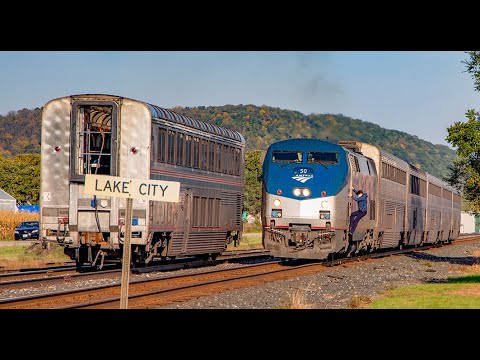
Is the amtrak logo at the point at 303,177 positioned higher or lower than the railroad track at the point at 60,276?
higher

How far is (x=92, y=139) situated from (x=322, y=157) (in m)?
7.67

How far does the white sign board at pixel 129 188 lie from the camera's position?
35.9 feet

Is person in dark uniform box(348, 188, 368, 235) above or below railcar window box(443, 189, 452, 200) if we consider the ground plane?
below

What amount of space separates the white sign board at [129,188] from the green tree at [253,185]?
84643 mm

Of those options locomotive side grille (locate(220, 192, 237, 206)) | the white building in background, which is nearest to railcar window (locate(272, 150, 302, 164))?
locomotive side grille (locate(220, 192, 237, 206))

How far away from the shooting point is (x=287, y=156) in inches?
1036

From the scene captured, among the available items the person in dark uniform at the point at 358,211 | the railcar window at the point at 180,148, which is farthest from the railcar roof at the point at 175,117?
the person in dark uniform at the point at 358,211

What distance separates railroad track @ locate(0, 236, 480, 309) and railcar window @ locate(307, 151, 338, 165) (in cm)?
337

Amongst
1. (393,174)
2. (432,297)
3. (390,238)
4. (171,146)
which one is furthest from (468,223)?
(432,297)

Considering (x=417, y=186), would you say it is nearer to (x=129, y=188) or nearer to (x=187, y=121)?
(x=187, y=121)

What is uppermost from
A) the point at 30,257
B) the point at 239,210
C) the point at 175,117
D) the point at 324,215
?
the point at 175,117

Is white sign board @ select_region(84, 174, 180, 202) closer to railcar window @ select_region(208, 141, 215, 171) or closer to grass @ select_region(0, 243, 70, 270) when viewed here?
railcar window @ select_region(208, 141, 215, 171)

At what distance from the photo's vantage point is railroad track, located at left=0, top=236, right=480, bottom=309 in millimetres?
15852

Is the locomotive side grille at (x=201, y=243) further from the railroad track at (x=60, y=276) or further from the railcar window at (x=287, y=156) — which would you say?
the railcar window at (x=287, y=156)
